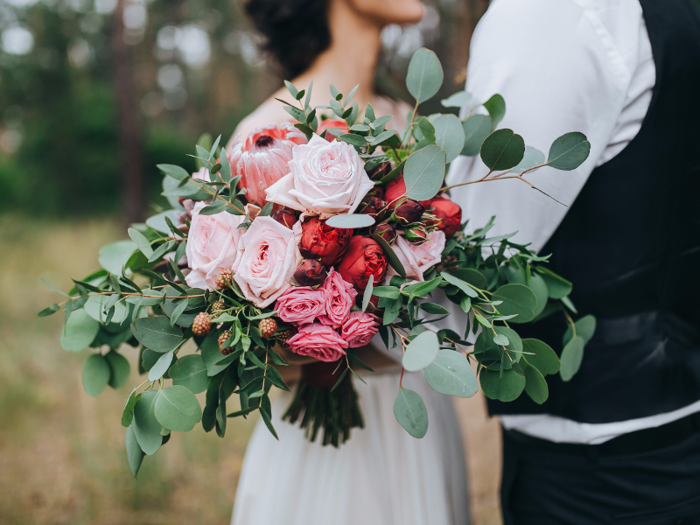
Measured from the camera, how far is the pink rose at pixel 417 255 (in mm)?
822

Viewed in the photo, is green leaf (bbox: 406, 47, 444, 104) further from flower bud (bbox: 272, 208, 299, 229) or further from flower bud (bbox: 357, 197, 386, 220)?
flower bud (bbox: 272, 208, 299, 229)

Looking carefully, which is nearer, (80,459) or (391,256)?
(391,256)

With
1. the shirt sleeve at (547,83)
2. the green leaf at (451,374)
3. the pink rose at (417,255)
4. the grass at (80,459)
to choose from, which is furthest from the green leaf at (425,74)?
the grass at (80,459)

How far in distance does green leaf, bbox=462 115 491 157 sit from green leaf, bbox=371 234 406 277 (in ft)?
1.01

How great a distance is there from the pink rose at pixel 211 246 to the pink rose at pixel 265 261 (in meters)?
0.03

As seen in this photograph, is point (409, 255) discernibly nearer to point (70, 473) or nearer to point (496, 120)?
point (496, 120)

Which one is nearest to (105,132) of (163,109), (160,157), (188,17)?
(160,157)

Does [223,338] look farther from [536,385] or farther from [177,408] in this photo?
[536,385]

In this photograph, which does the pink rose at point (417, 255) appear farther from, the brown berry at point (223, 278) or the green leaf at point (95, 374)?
the green leaf at point (95, 374)

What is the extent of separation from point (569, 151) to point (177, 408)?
0.78m

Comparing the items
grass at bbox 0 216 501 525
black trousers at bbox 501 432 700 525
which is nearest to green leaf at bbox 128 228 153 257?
black trousers at bbox 501 432 700 525

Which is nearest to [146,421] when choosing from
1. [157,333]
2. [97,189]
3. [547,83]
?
[157,333]

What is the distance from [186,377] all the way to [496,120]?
29.6 inches

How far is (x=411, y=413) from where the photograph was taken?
0.79 metres
